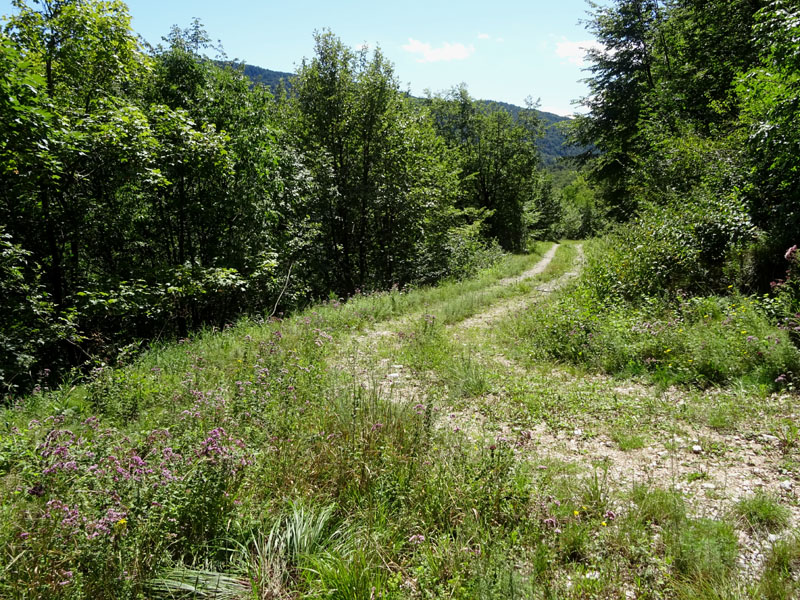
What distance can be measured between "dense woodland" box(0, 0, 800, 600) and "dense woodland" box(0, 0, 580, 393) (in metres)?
0.09

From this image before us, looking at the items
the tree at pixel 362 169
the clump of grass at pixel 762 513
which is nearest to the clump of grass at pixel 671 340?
the clump of grass at pixel 762 513

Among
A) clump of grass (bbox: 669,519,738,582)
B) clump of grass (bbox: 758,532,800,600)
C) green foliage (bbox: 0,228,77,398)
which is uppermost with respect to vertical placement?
clump of grass (bbox: 758,532,800,600)

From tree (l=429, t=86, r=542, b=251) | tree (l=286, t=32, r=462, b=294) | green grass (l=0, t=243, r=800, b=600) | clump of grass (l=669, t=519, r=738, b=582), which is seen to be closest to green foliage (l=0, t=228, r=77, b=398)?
green grass (l=0, t=243, r=800, b=600)

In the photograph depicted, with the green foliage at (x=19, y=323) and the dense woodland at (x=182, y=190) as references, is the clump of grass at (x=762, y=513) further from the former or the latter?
the green foliage at (x=19, y=323)

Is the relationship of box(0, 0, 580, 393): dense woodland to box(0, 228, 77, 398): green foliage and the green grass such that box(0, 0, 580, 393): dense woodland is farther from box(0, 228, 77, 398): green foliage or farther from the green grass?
the green grass

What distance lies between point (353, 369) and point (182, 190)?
894 cm

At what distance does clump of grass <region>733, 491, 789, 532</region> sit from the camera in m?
2.95

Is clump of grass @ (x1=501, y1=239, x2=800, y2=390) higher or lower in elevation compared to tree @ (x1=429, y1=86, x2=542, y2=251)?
lower

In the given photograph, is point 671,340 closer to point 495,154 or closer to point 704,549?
point 704,549

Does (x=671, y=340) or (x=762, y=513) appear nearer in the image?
(x=762, y=513)

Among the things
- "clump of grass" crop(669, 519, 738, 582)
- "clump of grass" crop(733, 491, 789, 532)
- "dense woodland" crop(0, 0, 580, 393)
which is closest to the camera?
"clump of grass" crop(669, 519, 738, 582)

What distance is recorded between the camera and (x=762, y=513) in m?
3.02

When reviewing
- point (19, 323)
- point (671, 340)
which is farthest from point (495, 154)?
point (19, 323)

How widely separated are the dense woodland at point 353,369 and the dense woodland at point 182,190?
9cm
